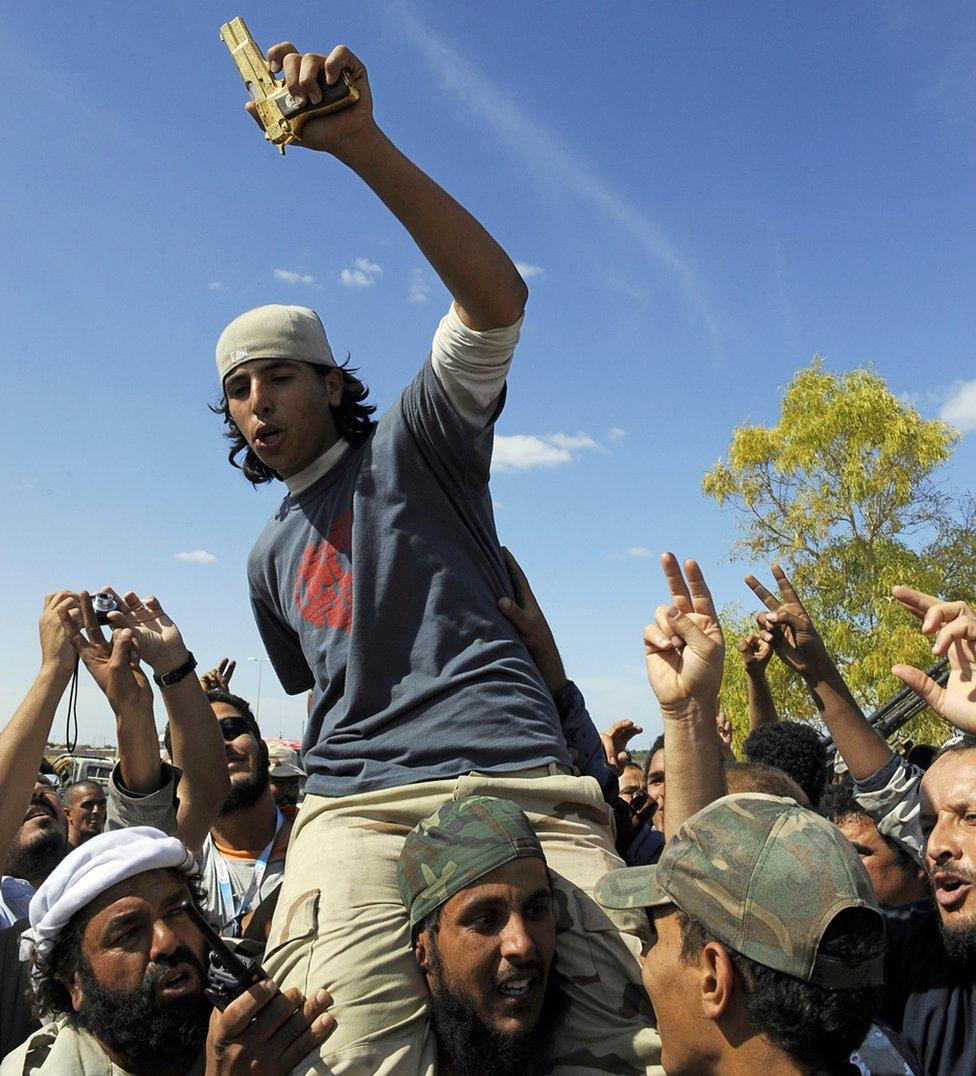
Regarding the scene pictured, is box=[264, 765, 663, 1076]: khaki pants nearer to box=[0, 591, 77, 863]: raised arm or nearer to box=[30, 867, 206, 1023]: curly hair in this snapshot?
box=[30, 867, 206, 1023]: curly hair

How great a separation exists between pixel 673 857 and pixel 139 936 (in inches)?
62.0

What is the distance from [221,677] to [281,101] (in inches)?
166

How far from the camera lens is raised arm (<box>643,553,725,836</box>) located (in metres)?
2.86

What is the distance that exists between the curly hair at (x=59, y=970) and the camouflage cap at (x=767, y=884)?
5.24 feet

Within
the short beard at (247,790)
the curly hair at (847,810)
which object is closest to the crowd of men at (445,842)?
the curly hair at (847,810)

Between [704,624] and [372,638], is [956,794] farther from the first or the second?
[372,638]

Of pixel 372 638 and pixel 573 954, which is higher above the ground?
pixel 372 638

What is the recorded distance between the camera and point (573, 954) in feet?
8.54

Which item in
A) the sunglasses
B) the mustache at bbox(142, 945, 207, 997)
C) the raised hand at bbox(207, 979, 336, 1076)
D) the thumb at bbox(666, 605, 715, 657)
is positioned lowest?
the raised hand at bbox(207, 979, 336, 1076)

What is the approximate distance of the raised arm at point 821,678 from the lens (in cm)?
382

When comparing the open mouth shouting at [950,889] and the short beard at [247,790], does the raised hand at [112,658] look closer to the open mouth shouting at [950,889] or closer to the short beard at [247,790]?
the short beard at [247,790]

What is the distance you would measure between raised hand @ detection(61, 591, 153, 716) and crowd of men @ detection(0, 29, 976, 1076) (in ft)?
0.05

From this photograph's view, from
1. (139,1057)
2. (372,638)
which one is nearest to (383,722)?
(372,638)

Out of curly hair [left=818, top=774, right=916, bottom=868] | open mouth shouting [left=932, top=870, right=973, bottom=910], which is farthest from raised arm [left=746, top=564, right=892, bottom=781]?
open mouth shouting [left=932, top=870, right=973, bottom=910]
